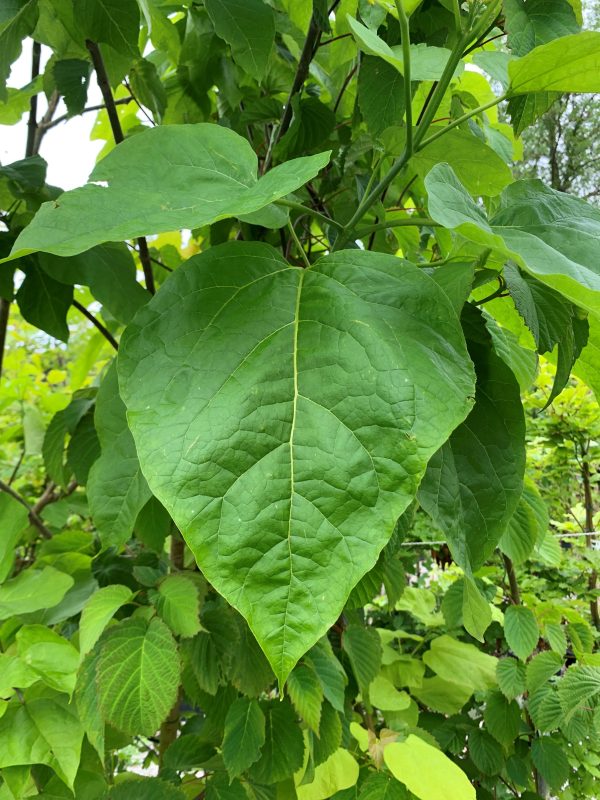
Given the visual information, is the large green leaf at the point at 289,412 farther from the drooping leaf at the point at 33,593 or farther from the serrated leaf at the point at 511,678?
the serrated leaf at the point at 511,678

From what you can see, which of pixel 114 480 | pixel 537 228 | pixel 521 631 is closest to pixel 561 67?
pixel 537 228

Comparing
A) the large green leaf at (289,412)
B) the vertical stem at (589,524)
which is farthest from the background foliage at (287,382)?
the vertical stem at (589,524)

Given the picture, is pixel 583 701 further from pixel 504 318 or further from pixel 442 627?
pixel 504 318

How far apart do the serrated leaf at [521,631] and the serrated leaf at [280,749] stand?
1.55 ft

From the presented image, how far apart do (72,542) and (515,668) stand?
75 cm

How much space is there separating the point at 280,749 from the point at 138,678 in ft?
0.71

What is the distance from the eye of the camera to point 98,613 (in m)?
0.54

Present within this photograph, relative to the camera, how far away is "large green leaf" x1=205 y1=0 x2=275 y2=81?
54 centimetres

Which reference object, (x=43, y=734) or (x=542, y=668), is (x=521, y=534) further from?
(x=43, y=734)

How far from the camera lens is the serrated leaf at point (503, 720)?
3.31ft

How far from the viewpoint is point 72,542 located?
0.86 m

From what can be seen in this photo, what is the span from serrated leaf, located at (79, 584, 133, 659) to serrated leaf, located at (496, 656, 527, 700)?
71 centimetres

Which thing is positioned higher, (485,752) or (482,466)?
(482,466)

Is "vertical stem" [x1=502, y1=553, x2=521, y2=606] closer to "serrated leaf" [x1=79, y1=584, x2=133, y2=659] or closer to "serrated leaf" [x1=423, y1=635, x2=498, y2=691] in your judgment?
"serrated leaf" [x1=423, y1=635, x2=498, y2=691]
